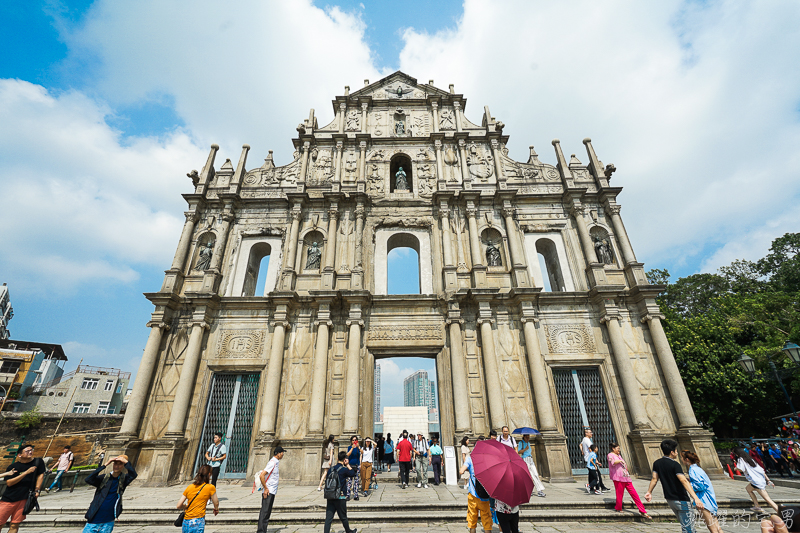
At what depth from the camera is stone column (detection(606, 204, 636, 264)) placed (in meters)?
Result: 14.9

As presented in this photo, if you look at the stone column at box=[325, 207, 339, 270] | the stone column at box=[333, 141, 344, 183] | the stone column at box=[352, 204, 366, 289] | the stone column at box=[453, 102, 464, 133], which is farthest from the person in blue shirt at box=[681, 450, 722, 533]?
the stone column at box=[453, 102, 464, 133]

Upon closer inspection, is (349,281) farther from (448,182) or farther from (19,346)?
(19,346)

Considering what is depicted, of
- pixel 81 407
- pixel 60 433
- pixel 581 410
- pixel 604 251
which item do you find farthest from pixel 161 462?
pixel 81 407

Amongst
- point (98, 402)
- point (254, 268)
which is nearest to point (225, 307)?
point (254, 268)

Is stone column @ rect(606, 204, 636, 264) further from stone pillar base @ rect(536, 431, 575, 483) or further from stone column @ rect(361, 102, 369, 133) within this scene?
stone column @ rect(361, 102, 369, 133)

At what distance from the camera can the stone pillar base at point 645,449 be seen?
1156 cm

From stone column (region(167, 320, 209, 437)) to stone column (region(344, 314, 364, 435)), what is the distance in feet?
17.7

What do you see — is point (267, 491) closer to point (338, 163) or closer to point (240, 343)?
point (240, 343)

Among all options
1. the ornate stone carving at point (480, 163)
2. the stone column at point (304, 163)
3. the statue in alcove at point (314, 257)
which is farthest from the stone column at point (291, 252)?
the ornate stone carving at point (480, 163)

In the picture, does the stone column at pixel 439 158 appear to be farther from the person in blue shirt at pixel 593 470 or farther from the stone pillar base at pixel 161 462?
the stone pillar base at pixel 161 462

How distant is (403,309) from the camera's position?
14.3 metres

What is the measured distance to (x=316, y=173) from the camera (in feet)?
57.7

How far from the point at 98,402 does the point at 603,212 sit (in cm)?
4732

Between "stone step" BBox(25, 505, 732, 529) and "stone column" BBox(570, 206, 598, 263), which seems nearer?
"stone step" BBox(25, 505, 732, 529)
